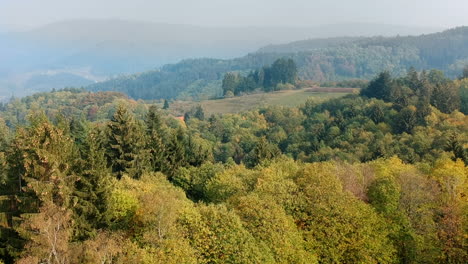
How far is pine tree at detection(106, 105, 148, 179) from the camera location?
51281mm

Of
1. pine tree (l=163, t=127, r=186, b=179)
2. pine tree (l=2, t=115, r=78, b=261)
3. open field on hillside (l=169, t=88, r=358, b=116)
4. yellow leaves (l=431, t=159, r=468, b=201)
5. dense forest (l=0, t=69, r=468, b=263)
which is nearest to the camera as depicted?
pine tree (l=2, t=115, r=78, b=261)

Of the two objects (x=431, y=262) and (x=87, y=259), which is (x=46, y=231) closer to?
(x=87, y=259)

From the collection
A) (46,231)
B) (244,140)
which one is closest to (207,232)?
(46,231)

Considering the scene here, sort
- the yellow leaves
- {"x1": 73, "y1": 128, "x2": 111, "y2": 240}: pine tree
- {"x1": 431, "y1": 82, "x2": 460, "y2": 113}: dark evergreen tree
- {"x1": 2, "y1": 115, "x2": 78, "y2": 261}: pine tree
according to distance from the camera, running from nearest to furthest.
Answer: {"x1": 2, "y1": 115, "x2": 78, "y2": 261}: pine tree, {"x1": 73, "y1": 128, "x2": 111, "y2": 240}: pine tree, the yellow leaves, {"x1": 431, "y1": 82, "x2": 460, "y2": 113}: dark evergreen tree

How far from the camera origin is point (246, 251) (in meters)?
29.7

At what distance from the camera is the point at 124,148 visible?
172 ft

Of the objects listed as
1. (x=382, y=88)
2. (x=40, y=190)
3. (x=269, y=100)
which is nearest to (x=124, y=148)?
(x=40, y=190)

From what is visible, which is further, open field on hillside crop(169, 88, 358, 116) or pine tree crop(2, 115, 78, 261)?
open field on hillside crop(169, 88, 358, 116)

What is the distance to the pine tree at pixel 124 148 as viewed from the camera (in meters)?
51.3

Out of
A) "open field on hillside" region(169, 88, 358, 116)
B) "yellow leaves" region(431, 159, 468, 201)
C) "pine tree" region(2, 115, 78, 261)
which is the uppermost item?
"pine tree" region(2, 115, 78, 261)

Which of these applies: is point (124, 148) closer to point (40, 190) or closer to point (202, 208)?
point (202, 208)

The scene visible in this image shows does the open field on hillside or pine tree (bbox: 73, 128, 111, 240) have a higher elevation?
pine tree (bbox: 73, 128, 111, 240)

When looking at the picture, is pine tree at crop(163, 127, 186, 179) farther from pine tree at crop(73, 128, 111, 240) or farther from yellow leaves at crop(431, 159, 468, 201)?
yellow leaves at crop(431, 159, 468, 201)

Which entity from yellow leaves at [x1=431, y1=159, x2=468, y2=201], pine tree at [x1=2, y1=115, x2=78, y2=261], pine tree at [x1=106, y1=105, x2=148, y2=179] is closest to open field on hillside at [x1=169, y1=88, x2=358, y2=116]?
pine tree at [x1=106, y1=105, x2=148, y2=179]
